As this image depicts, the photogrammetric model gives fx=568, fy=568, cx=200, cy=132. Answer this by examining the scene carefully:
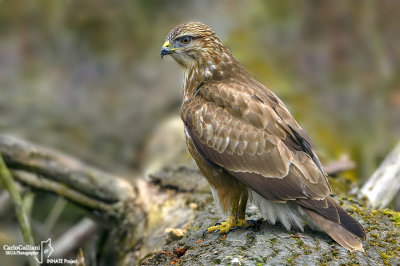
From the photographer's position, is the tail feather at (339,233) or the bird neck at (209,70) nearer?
the tail feather at (339,233)

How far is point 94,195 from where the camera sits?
6.87 metres

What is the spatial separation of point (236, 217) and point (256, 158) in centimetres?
57

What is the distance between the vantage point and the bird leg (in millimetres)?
4848

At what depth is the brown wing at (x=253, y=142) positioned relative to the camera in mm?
4516

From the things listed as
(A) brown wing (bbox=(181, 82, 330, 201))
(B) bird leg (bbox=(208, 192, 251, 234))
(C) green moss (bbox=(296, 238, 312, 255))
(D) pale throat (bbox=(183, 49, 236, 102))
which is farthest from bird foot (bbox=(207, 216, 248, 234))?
(D) pale throat (bbox=(183, 49, 236, 102))

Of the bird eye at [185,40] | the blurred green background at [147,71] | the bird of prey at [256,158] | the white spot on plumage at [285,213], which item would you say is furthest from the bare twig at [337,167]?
the blurred green background at [147,71]

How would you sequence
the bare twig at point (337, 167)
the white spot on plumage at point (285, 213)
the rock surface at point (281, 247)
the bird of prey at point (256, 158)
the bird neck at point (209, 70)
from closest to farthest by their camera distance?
the rock surface at point (281, 247)
the bird of prey at point (256, 158)
the white spot on plumage at point (285, 213)
the bird neck at point (209, 70)
the bare twig at point (337, 167)

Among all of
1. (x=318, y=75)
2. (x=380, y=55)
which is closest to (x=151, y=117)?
(x=318, y=75)

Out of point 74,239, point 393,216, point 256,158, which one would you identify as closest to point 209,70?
point 256,158

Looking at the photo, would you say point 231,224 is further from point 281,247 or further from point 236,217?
point 281,247

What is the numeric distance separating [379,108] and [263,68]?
276 centimetres

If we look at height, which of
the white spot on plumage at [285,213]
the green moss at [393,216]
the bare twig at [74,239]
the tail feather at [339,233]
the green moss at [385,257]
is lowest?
the green moss at [385,257]

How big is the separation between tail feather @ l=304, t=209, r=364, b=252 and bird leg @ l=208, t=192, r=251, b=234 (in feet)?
2.23

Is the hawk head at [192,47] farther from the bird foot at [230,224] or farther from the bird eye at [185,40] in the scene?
the bird foot at [230,224]
